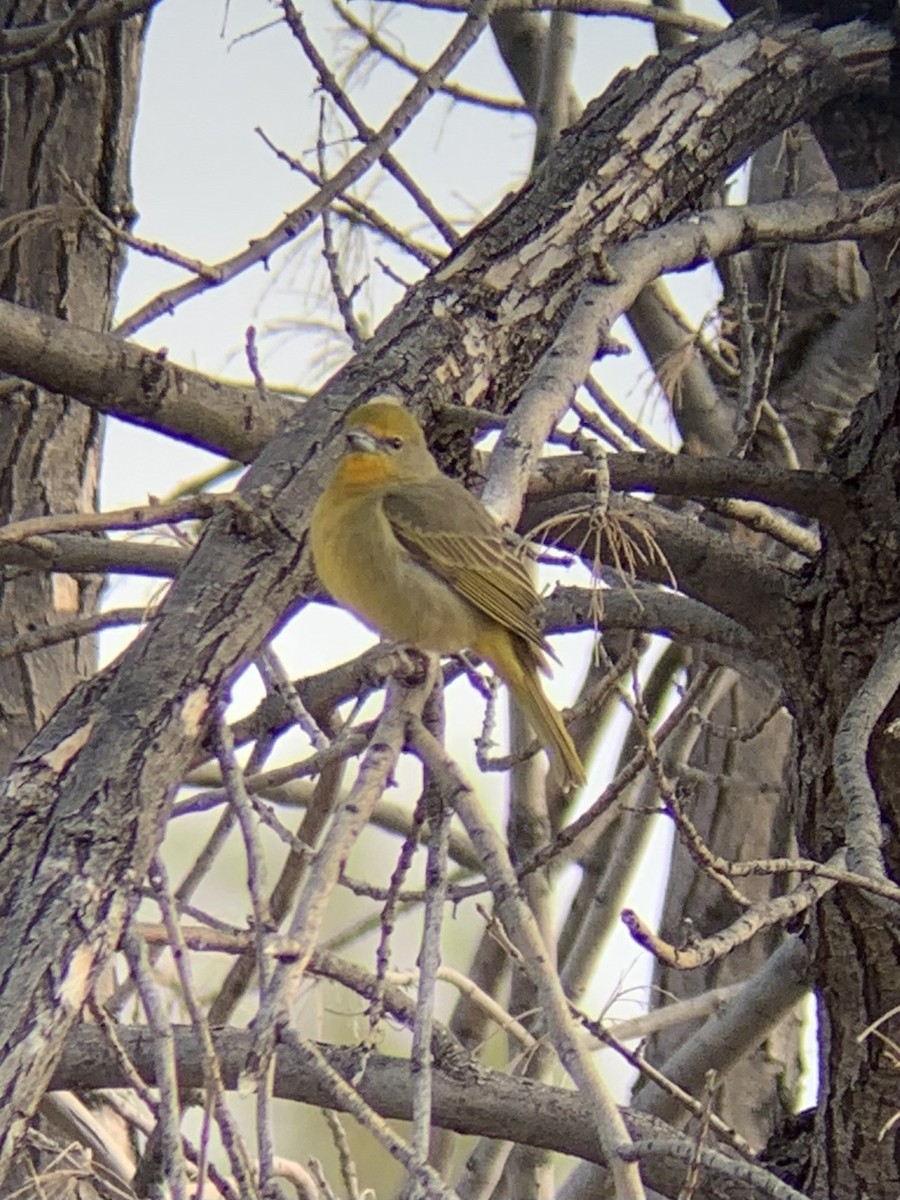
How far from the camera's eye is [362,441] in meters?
3.77

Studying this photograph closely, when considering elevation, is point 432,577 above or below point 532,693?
above

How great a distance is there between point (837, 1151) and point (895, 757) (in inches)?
37.2

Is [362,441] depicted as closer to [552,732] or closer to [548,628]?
[552,732]

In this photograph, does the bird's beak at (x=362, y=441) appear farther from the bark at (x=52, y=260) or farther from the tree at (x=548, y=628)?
the bark at (x=52, y=260)

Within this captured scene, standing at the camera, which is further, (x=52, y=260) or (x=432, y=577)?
(x=52, y=260)

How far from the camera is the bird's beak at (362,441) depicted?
3699mm

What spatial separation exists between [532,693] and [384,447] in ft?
2.91

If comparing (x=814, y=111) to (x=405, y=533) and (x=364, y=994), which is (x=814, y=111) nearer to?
(x=405, y=533)

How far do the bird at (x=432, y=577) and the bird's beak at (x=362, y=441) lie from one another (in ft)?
0.85

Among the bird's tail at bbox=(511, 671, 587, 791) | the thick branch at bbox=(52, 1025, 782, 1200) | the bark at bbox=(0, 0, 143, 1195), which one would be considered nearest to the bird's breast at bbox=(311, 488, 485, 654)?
the bird's tail at bbox=(511, 671, 587, 791)

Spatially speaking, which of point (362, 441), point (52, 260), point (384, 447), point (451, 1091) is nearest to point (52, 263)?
point (52, 260)

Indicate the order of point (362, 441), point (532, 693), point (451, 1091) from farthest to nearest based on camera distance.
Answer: point (532, 693) < point (451, 1091) < point (362, 441)

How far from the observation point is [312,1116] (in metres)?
8.72

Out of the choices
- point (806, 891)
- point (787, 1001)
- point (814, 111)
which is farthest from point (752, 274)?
point (806, 891)
